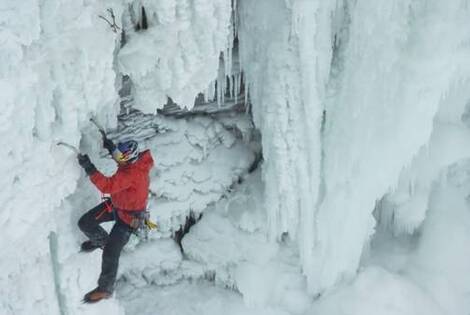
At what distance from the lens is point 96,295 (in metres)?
3.82

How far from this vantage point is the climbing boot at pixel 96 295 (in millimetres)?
3812

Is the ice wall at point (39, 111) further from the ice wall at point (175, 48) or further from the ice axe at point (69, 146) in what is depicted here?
the ice wall at point (175, 48)

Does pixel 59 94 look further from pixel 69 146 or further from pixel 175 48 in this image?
pixel 175 48

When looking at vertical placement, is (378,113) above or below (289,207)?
above

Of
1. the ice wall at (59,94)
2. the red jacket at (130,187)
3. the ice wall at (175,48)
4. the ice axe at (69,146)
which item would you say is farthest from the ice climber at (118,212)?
→ the ice wall at (175,48)

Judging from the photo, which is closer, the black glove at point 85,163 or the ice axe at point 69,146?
the ice axe at point 69,146

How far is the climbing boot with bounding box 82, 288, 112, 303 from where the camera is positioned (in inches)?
150

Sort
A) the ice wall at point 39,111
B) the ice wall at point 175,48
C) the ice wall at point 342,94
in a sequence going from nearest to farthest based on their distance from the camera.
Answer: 1. the ice wall at point 39,111
2. the ice wall at point 175,48
3. the ice wall at point 342,94

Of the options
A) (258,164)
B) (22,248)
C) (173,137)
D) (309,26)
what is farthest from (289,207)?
(22,248)

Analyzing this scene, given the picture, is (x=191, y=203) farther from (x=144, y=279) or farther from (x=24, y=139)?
(x=24, y=139)

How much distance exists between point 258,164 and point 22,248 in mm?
2652

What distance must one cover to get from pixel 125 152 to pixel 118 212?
1.46 feet

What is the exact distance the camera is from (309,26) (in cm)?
409

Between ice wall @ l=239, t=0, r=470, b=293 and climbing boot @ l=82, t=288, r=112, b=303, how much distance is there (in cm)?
167
